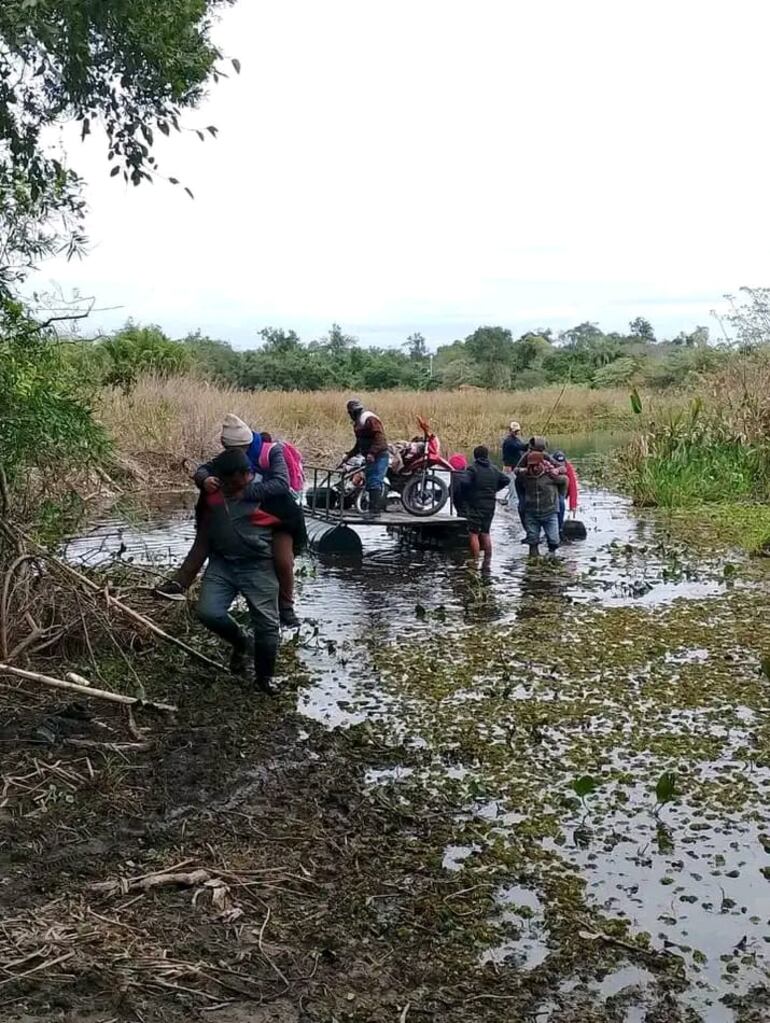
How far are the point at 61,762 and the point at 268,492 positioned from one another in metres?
2.32

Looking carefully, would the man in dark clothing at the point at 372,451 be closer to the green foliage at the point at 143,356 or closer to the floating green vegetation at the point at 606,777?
the floating green vegetation at the point at 606,777

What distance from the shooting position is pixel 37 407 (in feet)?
21.2

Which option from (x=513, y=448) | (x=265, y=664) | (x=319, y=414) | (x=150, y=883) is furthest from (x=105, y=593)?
(x=319, y=414)

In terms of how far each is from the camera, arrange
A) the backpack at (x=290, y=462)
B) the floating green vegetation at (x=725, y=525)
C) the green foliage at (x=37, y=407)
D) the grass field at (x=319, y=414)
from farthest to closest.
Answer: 1. the grass field at (x=319, y=414)
2. the floating green vegetation at (x=725, y=525)
3. the backpack at (x=290, y=462)
4. the green foliage at (x=37, y=407)

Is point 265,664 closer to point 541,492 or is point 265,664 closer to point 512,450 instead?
point 541,492

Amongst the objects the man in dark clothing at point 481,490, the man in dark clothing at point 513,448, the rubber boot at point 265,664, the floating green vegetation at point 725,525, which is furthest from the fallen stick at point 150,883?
the man in dark clothing at point 513,448

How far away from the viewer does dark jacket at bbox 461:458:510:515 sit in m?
12.8

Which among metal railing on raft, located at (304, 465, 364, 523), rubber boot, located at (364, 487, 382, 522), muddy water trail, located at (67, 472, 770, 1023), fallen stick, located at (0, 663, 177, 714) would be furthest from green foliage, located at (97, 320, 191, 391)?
fallen stick, located at (0, 663, 177, 714)

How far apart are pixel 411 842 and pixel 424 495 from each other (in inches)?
384

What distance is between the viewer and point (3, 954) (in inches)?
147

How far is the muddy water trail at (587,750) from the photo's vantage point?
4152 millimetres

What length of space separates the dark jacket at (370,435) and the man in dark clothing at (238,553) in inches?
268

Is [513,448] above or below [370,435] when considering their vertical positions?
below

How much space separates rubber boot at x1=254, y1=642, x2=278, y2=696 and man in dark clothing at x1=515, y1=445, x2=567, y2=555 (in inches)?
261
